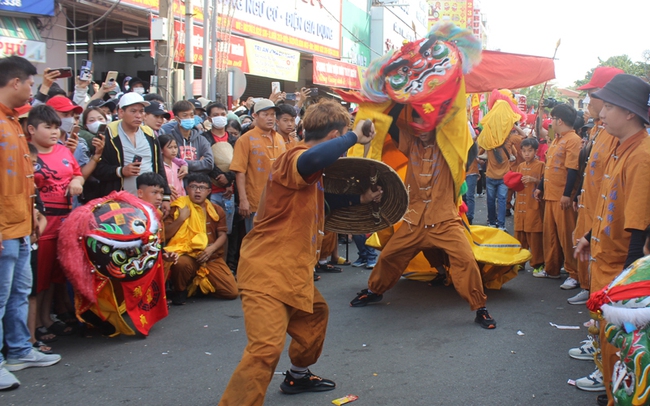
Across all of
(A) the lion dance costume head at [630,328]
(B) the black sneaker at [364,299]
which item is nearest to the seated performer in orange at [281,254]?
(A) the lion dance costume head at [630,328]

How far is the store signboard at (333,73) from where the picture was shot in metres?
20.3

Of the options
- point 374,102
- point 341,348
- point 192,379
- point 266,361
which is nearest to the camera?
point 266,361

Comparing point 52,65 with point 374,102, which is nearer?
point 374,102

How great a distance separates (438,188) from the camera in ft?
17.8

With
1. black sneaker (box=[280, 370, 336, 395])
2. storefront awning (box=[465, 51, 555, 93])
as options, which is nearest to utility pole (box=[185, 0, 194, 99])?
storefront awning (box=[465, 51, 555, 93])

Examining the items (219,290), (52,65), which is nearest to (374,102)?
(219,290)

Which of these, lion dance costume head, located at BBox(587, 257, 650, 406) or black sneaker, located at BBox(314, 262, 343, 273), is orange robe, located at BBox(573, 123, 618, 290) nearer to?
lion dance costume head, located at BBox(587, 257, 650, 406)

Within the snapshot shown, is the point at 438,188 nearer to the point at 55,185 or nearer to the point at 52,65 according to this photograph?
the point at 55,185

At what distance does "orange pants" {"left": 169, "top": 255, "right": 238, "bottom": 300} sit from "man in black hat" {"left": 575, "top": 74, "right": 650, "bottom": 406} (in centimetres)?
346

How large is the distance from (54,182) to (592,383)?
4026 mm

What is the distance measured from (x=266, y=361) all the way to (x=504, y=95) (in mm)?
8719

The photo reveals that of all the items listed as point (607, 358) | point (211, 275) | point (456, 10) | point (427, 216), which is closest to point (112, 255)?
point (211, 275)

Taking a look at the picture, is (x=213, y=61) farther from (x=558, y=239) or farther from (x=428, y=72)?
(x=428, y=72)

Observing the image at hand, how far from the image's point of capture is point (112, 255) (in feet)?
Result: 15.1
